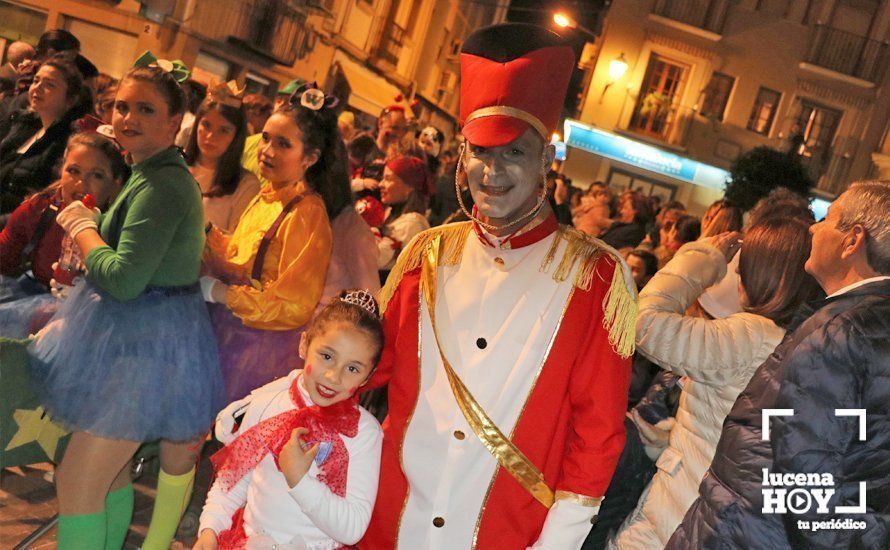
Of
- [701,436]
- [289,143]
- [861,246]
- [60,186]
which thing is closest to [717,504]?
[701,436]

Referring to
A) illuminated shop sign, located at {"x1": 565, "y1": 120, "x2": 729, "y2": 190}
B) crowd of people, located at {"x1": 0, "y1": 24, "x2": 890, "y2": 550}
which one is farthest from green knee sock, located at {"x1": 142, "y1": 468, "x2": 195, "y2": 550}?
illuminated shop sign, located at {"x1": 565, "y1": 120, "x2": 729, "y2": 190}

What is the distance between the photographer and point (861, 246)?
2014 millimetres

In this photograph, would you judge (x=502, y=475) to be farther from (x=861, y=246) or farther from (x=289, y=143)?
(x=289, y=143)

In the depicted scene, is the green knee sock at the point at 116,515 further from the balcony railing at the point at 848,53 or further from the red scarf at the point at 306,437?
the balcony railing at the point at 848,53

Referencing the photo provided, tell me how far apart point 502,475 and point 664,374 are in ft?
4.96

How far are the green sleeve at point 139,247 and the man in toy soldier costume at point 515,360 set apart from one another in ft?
3.44

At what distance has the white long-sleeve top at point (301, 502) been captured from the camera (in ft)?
6.66

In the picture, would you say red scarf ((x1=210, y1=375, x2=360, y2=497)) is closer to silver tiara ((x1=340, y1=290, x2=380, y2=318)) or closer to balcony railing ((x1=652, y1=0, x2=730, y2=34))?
silver tiara ((x1=340, y1=290, x2=380, y2=318))

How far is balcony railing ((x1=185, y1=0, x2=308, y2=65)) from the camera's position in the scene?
38.7ft

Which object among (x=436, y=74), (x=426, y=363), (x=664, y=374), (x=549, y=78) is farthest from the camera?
(x=436, y=74)

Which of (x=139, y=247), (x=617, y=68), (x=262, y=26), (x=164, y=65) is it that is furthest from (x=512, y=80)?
(x=617, y=68)

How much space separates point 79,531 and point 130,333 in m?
0.70

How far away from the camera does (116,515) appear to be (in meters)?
2.93

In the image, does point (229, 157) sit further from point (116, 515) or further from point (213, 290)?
point (116, 515)
